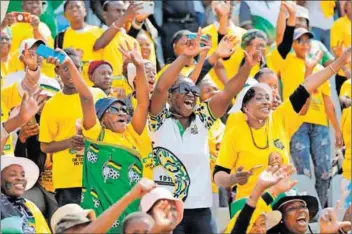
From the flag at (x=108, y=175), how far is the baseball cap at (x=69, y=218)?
3.72ft

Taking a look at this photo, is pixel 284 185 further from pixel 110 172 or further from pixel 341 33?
pixel 341 33

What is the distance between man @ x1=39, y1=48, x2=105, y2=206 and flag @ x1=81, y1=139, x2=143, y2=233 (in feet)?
1.90

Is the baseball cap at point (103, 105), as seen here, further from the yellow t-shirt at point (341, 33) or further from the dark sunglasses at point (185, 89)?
the yellow t-shirt at point (341, 33)

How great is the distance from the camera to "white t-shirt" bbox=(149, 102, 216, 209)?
1008 centimetres

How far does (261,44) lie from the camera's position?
42.1ft

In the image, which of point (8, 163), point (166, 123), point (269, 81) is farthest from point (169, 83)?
point (269, 81)

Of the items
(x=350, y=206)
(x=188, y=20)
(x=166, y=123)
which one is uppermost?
(x=188, y=20)

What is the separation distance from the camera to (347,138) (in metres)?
12.2

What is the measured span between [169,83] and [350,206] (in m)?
1.81

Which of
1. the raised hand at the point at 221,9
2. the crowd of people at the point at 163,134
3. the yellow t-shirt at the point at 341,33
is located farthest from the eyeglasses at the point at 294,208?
the yellow t-shirt at the point at 341,33

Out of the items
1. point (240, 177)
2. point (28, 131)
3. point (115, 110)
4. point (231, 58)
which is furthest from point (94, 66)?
point (231, 58)

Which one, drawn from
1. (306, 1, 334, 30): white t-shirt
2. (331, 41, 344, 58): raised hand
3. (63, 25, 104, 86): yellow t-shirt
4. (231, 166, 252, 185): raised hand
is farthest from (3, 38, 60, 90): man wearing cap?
(306, 1, 334, 30): white t-shirt

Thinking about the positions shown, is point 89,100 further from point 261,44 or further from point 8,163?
point 261,44

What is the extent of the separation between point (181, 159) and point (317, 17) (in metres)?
5.78
